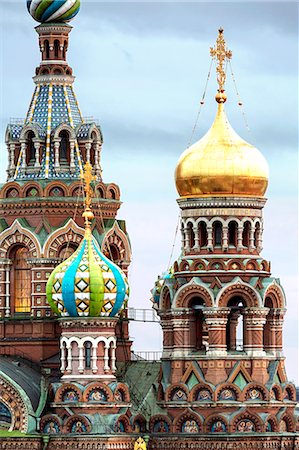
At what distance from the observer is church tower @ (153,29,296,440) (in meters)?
67.5

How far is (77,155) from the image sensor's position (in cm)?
7131

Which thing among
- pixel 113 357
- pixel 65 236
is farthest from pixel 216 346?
pixel 65 236

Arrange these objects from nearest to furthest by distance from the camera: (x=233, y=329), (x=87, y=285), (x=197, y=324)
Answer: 1. (x=87, y=285)
2. (x=197, y=324)
3. (x=233, y=329)

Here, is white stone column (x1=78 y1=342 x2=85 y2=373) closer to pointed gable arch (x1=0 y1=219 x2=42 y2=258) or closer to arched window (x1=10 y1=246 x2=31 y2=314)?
arched window (x1=10 y1=246 x2=31 y2=314)

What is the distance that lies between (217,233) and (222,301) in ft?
5.98

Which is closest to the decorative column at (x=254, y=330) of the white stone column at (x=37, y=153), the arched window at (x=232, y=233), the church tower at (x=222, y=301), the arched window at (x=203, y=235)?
the church tower at (x=222, y=301)

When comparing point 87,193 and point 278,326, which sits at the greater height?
point 87,193

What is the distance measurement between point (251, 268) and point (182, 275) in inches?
70.2

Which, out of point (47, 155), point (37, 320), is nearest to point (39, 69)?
point (47, 155)

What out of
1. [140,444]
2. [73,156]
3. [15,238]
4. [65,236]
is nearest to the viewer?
[140,444]

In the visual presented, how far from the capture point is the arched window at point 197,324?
6838cm

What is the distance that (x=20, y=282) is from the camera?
71.0m

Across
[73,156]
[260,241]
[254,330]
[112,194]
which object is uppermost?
[73,156]

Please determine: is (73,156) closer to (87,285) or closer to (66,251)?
(66,251)
